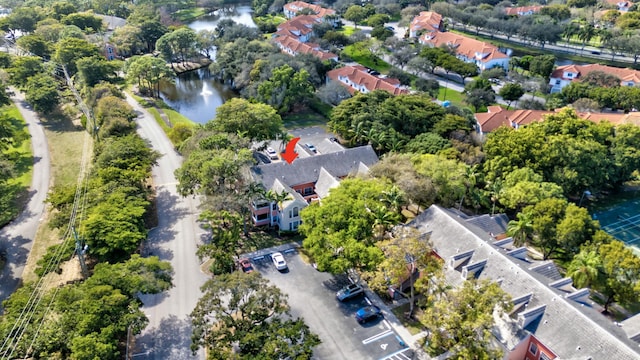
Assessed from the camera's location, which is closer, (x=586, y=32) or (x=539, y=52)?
(x=586, y=32)

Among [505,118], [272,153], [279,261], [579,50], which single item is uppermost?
[579,50]

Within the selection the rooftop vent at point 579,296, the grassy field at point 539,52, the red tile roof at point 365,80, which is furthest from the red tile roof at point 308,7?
the rooftop vent at point 579,296

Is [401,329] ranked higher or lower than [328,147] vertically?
lower

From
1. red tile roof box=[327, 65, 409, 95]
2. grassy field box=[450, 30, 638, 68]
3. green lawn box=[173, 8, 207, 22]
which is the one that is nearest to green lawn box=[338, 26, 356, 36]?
grassy field box=[450, 30, 638, 68]

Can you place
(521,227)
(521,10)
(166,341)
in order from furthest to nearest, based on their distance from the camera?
(521,10) → (521,227) → (166,341)

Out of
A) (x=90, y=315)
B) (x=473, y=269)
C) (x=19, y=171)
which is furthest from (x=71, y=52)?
(x=473, y=269)

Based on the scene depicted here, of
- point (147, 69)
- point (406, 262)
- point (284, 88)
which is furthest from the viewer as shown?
point (147, 69)

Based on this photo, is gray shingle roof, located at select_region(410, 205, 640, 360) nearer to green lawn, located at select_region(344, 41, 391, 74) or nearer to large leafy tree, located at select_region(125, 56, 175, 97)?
large leafy tree, located at select_region(125, 56, 175, 97)

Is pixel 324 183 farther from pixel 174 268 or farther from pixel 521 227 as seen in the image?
pixel 521 227
